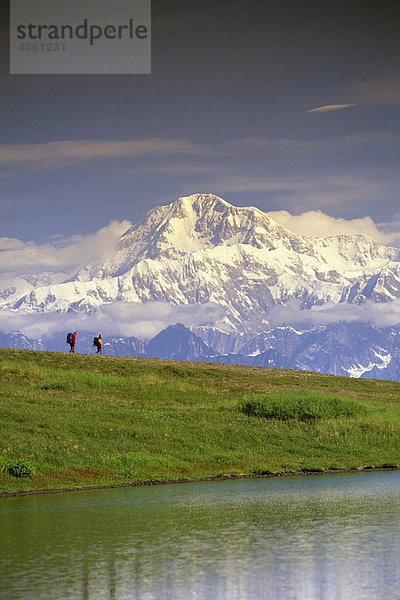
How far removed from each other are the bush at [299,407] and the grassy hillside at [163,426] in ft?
0.32

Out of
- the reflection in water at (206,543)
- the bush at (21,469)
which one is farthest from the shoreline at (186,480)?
the bush at (21,469)

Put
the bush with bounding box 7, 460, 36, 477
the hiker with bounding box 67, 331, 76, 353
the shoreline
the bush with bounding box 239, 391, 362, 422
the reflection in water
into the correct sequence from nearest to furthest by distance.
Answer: the reflection in water → the shoreline → the bush with bounding box 7, 460, 36, 477 → the bush with bounding box 239, 391, 362, 422 → the hiker with bounding box 67, 331, 76, 353

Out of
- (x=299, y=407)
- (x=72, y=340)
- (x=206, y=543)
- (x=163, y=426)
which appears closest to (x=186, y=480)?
(x=163, y=426)

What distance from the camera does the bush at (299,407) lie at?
233ft

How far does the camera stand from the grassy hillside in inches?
2131

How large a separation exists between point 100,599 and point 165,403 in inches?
1995

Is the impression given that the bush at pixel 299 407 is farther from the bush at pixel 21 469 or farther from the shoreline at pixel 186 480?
the bush at pixel 21 469

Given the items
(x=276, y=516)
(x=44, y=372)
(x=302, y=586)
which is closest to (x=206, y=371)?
(x=44, y=372)

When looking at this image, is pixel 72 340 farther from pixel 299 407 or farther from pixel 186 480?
pixel 186 480

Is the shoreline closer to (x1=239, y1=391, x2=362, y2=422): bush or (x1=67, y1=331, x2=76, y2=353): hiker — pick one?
(x1=239, y1=391, x2=362, y2=422): bush

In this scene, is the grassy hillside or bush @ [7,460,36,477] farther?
the grassy hillside

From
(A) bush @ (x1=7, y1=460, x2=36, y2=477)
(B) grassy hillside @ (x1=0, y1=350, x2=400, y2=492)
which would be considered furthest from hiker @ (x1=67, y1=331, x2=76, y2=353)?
(A) bush @ (x1=7, y1=460, x2=36, y2=477)

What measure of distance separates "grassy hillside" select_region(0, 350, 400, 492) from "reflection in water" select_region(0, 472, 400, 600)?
563 centimetres

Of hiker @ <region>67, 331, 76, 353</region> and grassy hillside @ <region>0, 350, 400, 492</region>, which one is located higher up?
hiker @ <region>67, 331, 76, 353</region>
